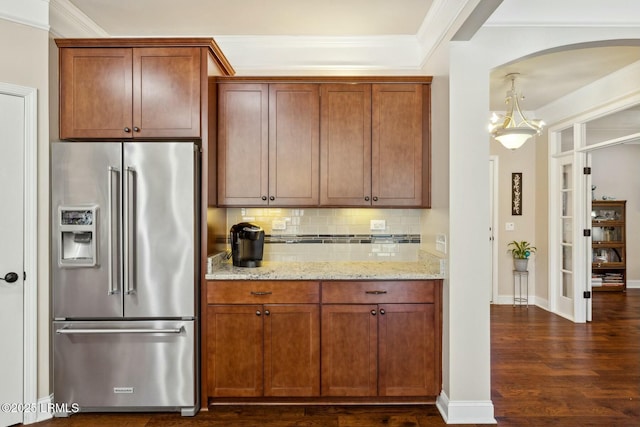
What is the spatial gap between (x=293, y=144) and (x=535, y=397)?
2653 millimetres

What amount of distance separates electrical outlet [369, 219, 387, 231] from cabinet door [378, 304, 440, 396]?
Answer: 0.87 metres

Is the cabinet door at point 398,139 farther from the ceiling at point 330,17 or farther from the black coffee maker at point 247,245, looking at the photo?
the black coffee maker at point 247,245

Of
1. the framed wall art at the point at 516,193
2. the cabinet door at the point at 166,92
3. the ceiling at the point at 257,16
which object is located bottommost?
the framed wall art at the point at 516,193

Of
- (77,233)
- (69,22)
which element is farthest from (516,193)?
(69,22)

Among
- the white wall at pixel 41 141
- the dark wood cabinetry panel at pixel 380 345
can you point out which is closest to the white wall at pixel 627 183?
the dark wood cabinetry panel at pixel 380 345

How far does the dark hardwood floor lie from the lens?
8.28ft

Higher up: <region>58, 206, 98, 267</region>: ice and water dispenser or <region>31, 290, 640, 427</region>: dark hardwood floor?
<region>58, 206, 98, 267</region>: ice and water dispenser

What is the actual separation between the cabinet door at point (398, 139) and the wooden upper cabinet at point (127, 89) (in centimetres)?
137

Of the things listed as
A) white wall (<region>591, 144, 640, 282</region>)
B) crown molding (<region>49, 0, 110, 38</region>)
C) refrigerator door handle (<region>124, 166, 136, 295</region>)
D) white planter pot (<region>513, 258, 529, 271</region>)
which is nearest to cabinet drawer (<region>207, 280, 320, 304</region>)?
refrigerator door handle (<region>124, 166, 136, 295</region>)

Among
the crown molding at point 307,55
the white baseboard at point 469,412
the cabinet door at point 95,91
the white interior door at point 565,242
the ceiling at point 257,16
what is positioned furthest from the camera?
the white interior door at point 565,242

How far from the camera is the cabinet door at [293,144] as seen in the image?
3.00m

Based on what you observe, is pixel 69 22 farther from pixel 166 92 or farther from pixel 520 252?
pixel 520 252

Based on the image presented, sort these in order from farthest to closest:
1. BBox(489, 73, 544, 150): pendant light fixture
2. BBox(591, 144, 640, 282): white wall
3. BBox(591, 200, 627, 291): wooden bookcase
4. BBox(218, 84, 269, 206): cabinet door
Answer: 1. BBox(591, 144, 640, 282): white wall
2. BBox(591, 200, 627, 291): wooden bookcase
3. BBox(489, 73, 544, 150): pendant light fixture
4. BBox(218, 84, 269, 206): cabinet door

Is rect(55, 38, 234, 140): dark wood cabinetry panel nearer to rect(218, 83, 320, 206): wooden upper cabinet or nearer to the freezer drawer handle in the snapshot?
rect(218, 83, 320, 206): wooden upper cabinet
